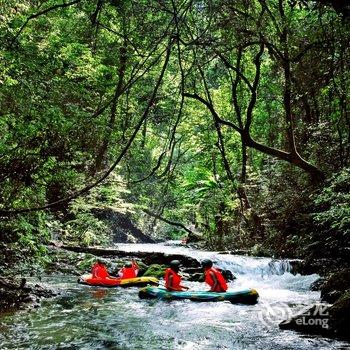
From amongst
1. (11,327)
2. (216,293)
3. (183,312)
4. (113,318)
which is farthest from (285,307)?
(11,327)

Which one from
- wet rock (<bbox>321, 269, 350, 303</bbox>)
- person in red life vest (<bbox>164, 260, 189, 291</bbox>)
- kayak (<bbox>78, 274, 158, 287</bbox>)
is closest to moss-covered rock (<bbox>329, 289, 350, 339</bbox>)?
wet rock (<bbox>321, 269, 350, 303</bbox>)

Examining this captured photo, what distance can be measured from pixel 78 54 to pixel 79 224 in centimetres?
664

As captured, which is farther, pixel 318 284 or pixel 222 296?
pixel 318 284

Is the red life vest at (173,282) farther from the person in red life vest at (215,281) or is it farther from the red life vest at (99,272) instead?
the red life vest at (99,272)

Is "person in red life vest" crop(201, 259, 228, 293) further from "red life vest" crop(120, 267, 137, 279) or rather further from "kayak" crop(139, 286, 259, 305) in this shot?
"red life vest" crop(120, 267, 137, 279)

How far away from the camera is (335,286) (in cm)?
996

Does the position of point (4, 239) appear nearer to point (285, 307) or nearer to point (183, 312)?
point (183, 312)

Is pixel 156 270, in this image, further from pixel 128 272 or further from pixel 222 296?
pixel 222 296

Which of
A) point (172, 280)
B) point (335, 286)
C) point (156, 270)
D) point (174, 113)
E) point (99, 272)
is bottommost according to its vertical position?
point (99, 272)

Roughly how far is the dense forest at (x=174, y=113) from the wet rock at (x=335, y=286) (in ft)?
4.31

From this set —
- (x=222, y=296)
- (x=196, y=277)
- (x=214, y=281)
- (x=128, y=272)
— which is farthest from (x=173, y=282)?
(x=196, y=277)

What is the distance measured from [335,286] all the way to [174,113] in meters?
8.45

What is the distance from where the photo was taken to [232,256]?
17203 millimetres

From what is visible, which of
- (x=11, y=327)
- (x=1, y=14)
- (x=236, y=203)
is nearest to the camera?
(x=11, y=327)
